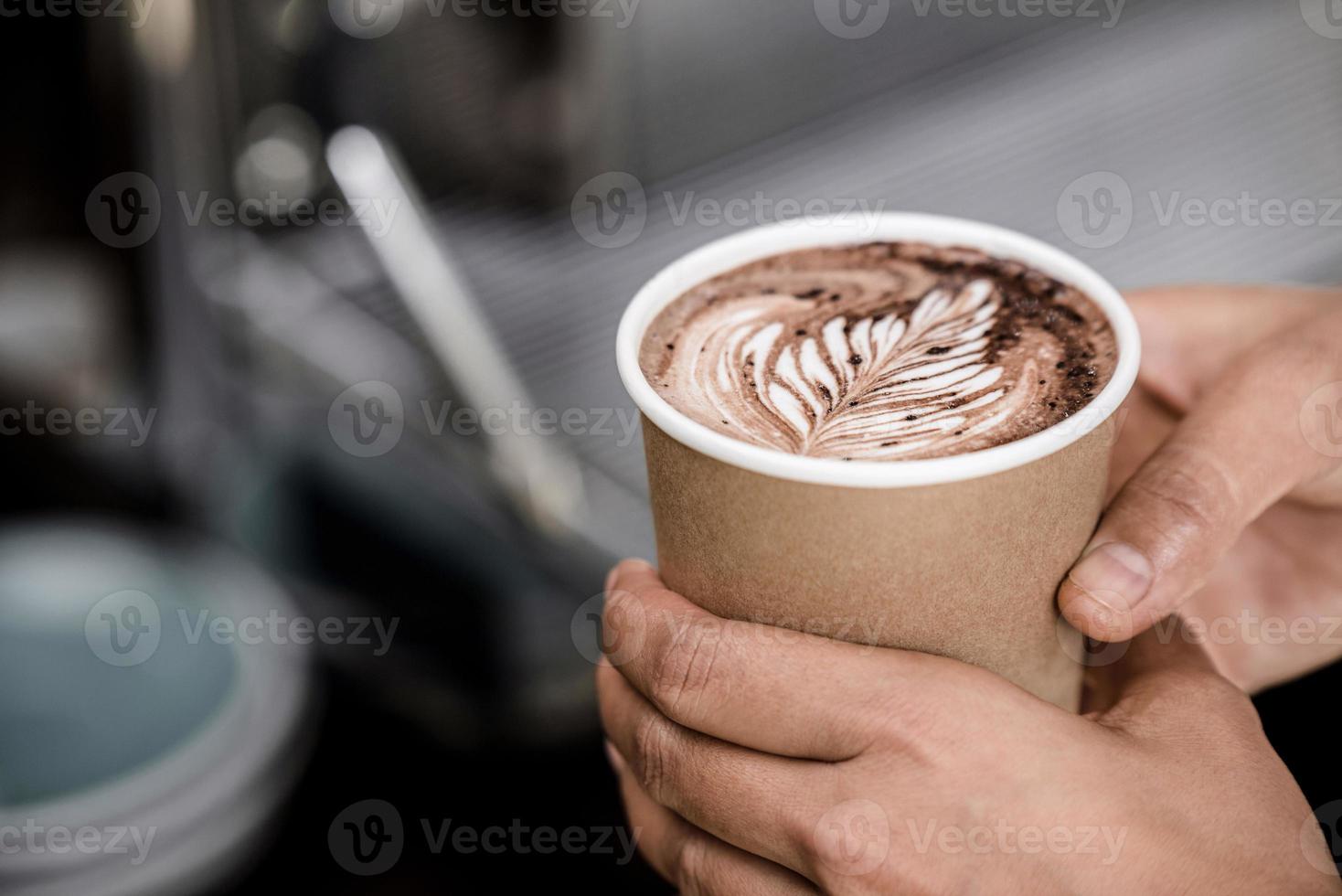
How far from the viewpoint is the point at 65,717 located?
1380mm

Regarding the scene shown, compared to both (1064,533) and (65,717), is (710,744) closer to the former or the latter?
(1064,533)

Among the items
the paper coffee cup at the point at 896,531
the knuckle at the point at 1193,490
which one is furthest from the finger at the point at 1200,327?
the paper coffee cup at the point at 896,531

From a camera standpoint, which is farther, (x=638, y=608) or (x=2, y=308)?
(x=2, y=308)

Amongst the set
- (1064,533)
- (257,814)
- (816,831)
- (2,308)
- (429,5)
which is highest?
(429,5)

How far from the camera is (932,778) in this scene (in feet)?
2.21

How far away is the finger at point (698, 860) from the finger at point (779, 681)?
9cm

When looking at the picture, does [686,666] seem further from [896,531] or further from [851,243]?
[851,243]

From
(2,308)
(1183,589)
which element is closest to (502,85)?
(2,308)

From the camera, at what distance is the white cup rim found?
61cm

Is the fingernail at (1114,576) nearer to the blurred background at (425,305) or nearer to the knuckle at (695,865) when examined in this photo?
the knuckle at (695,865)

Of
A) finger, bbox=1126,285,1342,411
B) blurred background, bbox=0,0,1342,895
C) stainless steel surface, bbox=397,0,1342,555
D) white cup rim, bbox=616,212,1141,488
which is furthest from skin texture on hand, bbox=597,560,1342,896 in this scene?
stainless steel surface, bbox=397,0,1342,555

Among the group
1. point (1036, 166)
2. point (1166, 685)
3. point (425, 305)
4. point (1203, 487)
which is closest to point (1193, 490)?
point (1203, 487)

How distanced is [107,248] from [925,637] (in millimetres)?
1805

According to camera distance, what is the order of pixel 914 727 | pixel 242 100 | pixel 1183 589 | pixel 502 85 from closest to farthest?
pixel 914 727, pixel 1183 589, pixel 242 100, pixel 502 85
